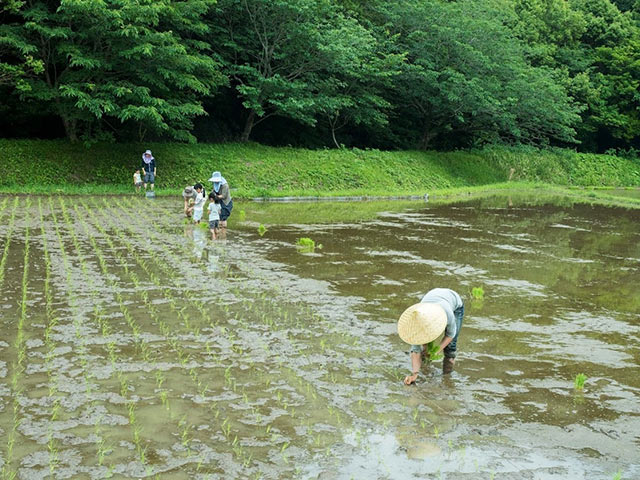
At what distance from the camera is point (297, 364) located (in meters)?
6.50

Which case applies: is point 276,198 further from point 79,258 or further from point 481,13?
point 481,13

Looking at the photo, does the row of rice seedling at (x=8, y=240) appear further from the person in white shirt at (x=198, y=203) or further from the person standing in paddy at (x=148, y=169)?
the person standing in paddy at (x=148, y=169)

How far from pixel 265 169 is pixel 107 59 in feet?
24.4

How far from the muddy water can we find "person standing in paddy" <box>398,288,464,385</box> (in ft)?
0.70

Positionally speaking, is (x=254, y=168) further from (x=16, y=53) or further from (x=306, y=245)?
(x=306, y=245)

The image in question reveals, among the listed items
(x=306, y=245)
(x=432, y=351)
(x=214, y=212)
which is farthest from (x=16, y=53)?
(x=432, y=351)

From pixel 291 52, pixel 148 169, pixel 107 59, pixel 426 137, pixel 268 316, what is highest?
pixel 291 52

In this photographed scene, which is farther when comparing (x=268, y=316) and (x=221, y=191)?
(x=221, y=191)

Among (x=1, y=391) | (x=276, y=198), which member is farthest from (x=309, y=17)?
(x=1, y=391)

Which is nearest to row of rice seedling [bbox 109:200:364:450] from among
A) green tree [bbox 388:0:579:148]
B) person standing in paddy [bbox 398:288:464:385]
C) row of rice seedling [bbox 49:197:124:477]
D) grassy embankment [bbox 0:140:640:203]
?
row of rice seedling [bbox 49:197:124:477]

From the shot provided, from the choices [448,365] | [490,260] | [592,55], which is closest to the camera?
[448,365]

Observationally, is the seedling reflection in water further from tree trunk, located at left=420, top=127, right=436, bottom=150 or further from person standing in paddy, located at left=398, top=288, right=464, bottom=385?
tree trunk, located at left=420, top=127, right=436, bottom=150

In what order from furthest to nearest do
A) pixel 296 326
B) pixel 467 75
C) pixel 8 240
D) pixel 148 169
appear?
pixel 467 75
pixel 148 169
pixel 8 240
pixel 296 326

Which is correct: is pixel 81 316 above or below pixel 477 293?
below
